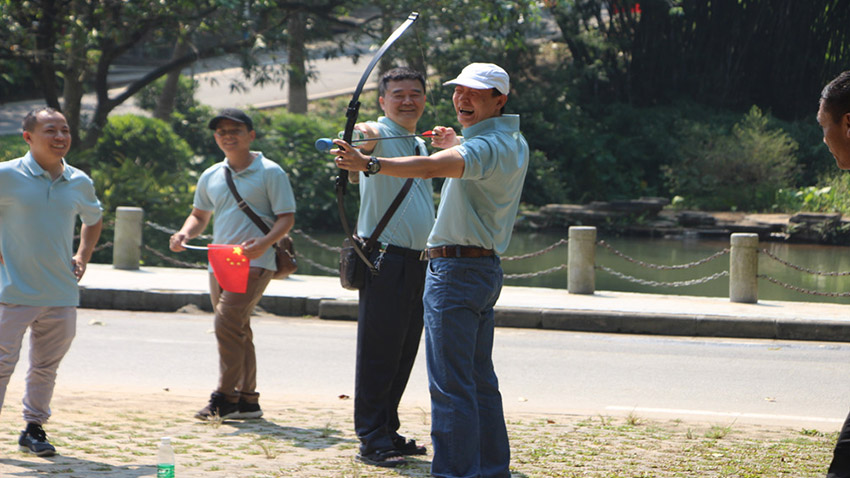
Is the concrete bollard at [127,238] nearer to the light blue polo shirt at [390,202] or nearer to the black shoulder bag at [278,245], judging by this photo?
the black shoulder bag at [278,245]

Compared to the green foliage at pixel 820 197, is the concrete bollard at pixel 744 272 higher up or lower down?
lower down

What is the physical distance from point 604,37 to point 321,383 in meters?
26.2

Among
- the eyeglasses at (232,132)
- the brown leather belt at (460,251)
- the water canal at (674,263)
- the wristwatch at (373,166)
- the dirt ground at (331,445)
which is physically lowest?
the dirt ground at (331,445)

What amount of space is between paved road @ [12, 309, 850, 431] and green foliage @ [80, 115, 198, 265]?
23.2 ft

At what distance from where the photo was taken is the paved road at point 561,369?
25.5 feet

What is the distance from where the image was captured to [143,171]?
1942 cm

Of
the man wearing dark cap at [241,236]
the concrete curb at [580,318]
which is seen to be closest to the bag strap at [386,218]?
the man wearing dark cap at [241,236]

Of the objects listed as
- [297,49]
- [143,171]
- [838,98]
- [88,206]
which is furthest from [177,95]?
[838,98]

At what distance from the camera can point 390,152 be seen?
5.82 meters

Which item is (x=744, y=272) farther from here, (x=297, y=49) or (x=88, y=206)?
(x=297, y=49)

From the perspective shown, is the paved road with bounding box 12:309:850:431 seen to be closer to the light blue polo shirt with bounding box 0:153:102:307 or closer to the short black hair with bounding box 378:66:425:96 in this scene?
the light blue polo shirt with bounding box 0:153:102:307

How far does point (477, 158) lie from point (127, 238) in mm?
11412

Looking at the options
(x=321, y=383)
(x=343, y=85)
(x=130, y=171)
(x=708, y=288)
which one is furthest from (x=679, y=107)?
(x=321, y=383)

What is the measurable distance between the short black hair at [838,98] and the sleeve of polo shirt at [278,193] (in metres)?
3.97
